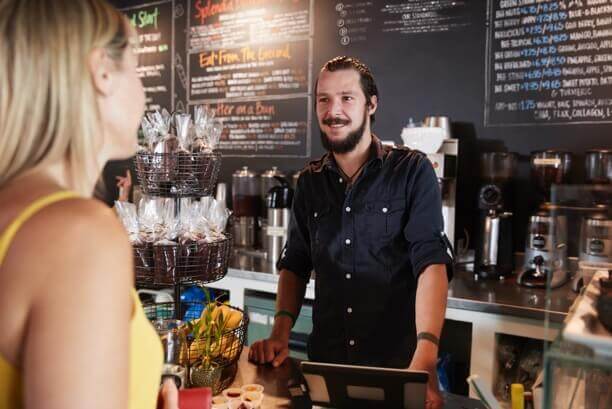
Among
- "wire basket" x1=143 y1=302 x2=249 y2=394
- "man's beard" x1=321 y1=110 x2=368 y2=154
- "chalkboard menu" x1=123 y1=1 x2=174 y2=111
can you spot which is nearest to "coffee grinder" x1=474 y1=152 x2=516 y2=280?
"man's beard" x1=321 y1=110 x2=368 y2=154

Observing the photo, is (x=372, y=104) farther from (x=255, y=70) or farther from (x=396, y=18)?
(x=255, y=70)

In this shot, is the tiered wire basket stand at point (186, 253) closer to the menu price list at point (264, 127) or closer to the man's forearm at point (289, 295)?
the man's forearm at point (289, 295)

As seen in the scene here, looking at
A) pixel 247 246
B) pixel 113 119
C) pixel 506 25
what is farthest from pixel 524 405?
pixel 247 246

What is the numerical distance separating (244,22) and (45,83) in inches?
131

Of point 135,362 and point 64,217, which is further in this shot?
point 135,362

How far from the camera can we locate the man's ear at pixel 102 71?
0.66 metres

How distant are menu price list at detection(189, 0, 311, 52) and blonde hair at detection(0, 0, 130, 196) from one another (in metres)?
3.00

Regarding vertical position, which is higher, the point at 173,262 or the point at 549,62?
the point at 549,62

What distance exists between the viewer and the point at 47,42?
0.63 metres

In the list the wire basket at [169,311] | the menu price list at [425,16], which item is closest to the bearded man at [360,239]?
the wire basket at [169,311]

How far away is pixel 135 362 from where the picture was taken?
714 millimetres

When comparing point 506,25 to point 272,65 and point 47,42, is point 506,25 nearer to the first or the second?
point 272,65

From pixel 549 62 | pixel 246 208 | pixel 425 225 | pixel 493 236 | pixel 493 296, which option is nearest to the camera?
pixel 425 225

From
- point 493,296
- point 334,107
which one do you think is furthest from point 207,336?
point 493,296
